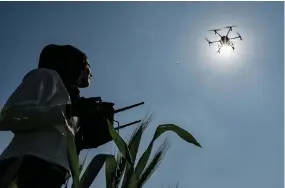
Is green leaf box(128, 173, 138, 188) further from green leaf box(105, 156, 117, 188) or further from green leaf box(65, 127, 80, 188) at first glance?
green leaf box(65, 127, 80, 188)

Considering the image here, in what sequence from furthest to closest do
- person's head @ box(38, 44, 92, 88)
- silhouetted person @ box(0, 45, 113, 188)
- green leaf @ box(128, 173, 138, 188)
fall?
person's head @ box(38, 44, 92, 88), silhouetted person @ box(0, 45, 113, 188), green leaf @ box(128, 173, 138, 188)

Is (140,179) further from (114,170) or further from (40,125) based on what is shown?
(40,125)

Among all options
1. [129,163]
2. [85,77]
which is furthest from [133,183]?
[85,77]

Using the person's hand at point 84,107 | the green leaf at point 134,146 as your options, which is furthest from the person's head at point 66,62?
the green leaf at point 134,146

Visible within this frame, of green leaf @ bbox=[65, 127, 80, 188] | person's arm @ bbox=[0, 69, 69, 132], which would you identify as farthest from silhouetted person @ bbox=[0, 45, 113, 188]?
green leaf @ bbox=[65, 127, 80, 188]

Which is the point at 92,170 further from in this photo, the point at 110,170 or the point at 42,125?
the point at 42,125

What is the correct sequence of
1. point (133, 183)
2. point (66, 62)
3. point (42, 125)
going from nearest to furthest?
point (133, 183) → point (42, 125) → point (66, 62)
